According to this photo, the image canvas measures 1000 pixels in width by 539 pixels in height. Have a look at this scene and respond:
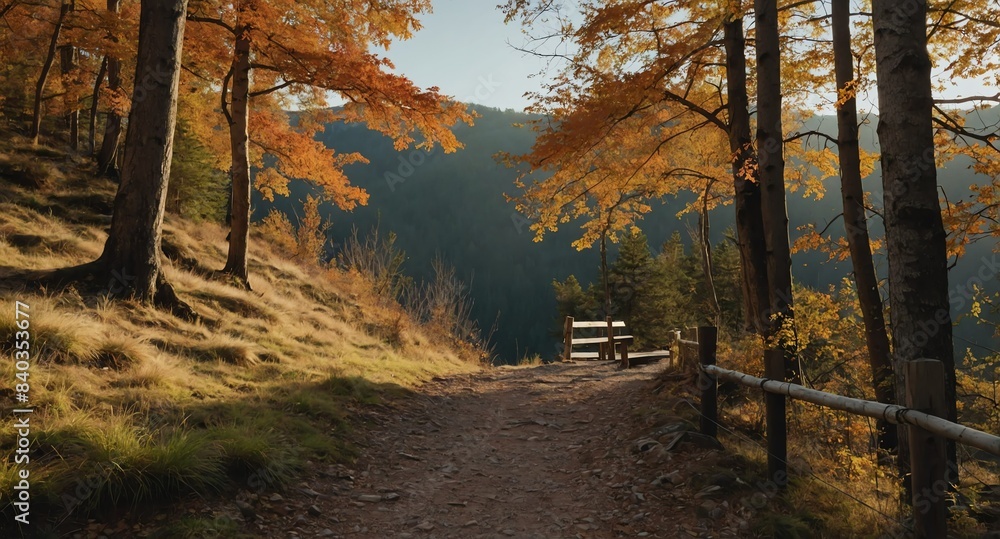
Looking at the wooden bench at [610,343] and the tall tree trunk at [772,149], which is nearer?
the tall tree trunk at [772,149]

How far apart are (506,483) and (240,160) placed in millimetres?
9910

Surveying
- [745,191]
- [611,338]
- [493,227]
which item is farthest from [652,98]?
[493,227]

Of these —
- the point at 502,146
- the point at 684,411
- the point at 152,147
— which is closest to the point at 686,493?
the point at 684,411

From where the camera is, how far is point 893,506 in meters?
Answer: 4.32

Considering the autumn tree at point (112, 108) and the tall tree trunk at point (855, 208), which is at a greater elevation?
the autumn tree at point (112, 108)

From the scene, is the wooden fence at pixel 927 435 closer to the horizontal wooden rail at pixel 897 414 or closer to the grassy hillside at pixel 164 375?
the horizontal wooden rail at pixel 897 414

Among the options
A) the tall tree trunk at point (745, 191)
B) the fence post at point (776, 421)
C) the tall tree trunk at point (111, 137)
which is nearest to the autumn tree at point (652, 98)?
the tall tree trunk at point (745, 191)

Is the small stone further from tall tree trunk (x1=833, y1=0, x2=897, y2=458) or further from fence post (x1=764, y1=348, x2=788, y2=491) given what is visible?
tall tree trunk (x1=833, y1=0, x2=897, y2=458)

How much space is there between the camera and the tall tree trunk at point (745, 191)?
7.77 meters

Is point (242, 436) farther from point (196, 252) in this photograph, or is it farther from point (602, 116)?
point (196, 252)

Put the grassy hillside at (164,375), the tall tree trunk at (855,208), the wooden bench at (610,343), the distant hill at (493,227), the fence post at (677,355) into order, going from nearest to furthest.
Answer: the grassy hillside at (164,375)
the tall tree trunk at (855,208)
the fence post at (677,355)
the wooden bench at (610,343)
the distant hill at (493,227)

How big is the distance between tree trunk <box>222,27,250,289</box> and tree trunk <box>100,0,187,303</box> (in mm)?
4403

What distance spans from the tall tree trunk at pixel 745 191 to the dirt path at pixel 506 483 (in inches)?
84.5

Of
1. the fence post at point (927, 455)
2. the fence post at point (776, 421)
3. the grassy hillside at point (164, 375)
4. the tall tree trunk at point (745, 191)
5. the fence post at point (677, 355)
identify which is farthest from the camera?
the fence post at point (677, 355)
